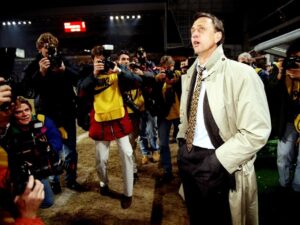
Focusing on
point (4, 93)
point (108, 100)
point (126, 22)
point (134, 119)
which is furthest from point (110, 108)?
point (126, 22)

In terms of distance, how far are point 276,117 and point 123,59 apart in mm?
2639

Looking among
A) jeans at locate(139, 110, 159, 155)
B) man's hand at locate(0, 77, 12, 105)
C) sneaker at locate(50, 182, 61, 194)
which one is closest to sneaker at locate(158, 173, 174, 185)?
jeans at locate(139, 110, 159, 155)

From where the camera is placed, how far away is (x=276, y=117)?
4203mm

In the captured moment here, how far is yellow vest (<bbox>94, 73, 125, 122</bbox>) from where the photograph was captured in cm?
394

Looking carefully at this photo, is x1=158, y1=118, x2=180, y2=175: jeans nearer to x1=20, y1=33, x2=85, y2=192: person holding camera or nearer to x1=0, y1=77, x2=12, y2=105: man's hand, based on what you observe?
x1=20, y1=33, x2=85, y2=192: person holding camera

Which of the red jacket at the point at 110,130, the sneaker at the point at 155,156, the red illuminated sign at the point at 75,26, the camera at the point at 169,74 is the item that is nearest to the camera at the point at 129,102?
the red jacket at the point at 110,130

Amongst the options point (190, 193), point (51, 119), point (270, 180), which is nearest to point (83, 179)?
point (51, 119)

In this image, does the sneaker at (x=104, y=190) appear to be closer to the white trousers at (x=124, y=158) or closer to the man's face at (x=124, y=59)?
the white trousers at (x=124, y=158)

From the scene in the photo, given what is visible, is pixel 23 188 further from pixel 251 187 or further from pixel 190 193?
pixel 251 187

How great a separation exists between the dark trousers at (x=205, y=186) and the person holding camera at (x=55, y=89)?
2095mm

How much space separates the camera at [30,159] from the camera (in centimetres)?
183

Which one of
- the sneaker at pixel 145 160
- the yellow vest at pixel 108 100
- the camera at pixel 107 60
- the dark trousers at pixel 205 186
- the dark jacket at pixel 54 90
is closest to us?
the dark trousers at pixel 205 186

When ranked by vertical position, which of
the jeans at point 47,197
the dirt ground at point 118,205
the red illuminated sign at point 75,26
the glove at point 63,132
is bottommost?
the dirt ground at point 118,205

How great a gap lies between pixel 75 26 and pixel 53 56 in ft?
53.5
